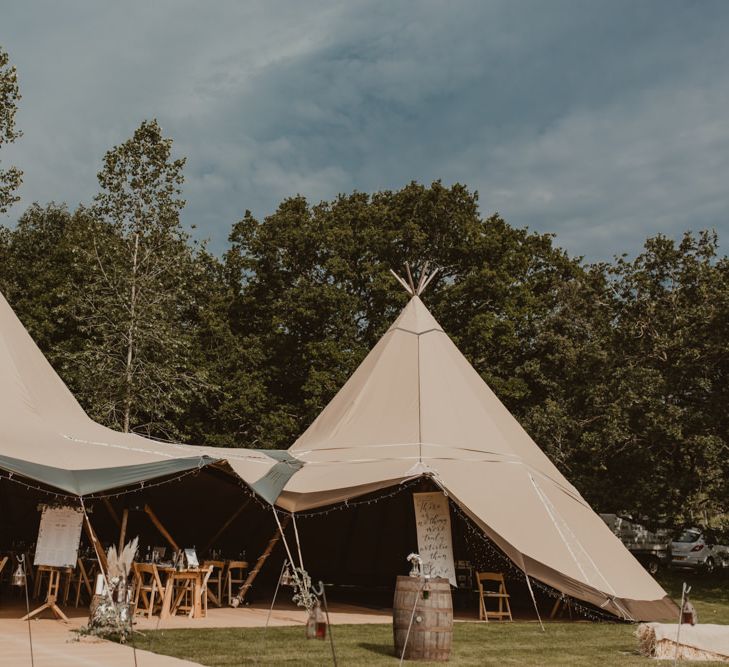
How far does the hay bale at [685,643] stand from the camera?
24.8 feet

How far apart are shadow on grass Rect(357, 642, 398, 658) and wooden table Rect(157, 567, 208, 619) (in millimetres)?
2652

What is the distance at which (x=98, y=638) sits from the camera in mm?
7750

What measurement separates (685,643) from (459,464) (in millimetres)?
3629

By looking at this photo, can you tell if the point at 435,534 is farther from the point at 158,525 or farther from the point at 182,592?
the point at 158,525

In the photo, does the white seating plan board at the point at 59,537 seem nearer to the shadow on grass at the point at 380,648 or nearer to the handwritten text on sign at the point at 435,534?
the shadow on grass at the point at 380,648

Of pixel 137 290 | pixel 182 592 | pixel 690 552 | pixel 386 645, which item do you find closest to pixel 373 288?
pixel 137 290

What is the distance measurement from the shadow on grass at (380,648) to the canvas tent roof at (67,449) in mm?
2377

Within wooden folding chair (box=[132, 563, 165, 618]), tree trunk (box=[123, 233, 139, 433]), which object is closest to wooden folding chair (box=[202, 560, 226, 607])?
wooden folding chair (box=[132, 563, 165, 618])

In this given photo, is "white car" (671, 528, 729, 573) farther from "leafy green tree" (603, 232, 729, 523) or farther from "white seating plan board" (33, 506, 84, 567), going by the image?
"white seating plan board" (33, 506, 84, 567)

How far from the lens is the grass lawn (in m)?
6.98

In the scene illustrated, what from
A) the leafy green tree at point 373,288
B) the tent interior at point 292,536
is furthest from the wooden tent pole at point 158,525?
the leafy green tree at point 373,288

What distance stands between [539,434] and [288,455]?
998cm

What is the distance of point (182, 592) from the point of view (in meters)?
9.90

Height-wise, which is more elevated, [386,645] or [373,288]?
[373,288]
